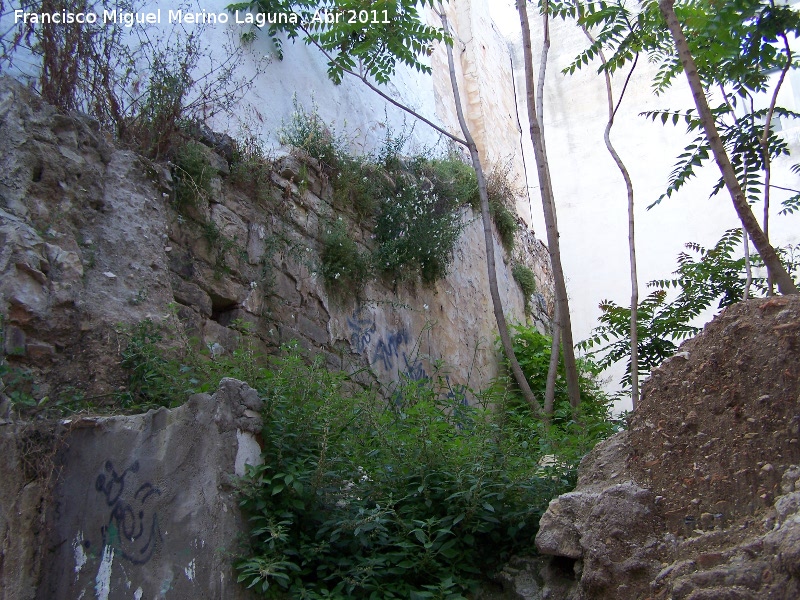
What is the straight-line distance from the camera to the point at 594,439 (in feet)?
13.6

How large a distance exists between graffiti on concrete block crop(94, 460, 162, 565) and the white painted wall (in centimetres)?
1020

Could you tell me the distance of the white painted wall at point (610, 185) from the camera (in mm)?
12977

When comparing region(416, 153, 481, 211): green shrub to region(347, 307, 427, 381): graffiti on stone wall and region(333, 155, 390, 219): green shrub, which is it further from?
region(347, 307, 427, 381): graffiti on stone wall

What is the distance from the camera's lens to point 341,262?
19.8ft

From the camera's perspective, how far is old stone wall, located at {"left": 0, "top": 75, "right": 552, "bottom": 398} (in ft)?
12.6

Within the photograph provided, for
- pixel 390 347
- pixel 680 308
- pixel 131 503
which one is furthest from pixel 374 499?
pixel 680 308

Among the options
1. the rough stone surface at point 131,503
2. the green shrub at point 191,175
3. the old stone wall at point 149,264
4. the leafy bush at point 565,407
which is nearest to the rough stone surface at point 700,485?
the leafy bush at point 565,407

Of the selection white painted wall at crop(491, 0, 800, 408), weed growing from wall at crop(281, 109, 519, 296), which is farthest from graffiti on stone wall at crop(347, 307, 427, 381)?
white painted wall at crop(491, 0, 800, 408)

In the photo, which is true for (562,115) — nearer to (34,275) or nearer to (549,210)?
(549,210)

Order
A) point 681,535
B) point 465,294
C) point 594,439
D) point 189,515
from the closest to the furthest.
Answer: point 681,535, point 189,515, point 594,439, point 465,294

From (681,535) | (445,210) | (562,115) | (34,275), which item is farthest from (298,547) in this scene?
(562,115)

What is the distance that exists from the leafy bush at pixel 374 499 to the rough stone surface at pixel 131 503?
0.44 ft

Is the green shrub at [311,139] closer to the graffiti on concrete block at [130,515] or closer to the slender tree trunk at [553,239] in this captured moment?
the slender tree trunk at [553,239]

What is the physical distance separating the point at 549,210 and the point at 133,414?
11.7 ft
